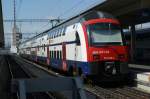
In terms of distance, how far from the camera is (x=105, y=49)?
1898cm

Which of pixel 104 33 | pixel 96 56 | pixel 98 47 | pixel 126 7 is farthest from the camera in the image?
pixel 126 7

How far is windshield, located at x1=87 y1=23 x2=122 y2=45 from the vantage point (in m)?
19.2

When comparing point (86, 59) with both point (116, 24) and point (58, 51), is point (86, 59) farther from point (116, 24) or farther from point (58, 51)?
point (58, 51)

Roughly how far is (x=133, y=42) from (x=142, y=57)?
593cm

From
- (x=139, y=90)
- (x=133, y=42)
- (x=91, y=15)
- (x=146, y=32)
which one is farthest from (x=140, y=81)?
(x=146, y=32)

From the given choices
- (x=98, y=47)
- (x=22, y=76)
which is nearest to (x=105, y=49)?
(x=98, y=47)

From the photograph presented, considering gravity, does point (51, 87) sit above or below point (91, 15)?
below

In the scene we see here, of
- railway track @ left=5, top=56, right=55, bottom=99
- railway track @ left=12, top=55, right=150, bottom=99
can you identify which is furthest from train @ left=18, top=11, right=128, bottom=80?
railway track @ left=5, top=56, right=55, bottom=99

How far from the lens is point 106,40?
1927cm

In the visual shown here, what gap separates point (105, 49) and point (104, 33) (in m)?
0.86

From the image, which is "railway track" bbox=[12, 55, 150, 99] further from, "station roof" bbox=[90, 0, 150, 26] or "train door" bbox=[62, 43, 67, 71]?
"station roof" bbox=[90, 0, 150, 26]

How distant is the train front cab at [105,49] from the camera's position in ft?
61.4

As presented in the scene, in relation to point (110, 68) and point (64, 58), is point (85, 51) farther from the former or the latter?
point (64, 58)

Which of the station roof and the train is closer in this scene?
the train
